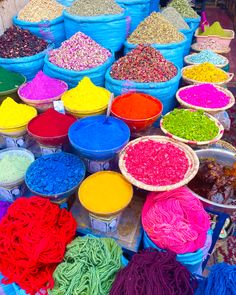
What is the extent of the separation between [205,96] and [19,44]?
1.39m

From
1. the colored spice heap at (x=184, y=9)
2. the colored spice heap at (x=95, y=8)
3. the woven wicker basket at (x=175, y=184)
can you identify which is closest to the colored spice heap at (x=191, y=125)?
the woven wicker basket at (x=175, y=184)

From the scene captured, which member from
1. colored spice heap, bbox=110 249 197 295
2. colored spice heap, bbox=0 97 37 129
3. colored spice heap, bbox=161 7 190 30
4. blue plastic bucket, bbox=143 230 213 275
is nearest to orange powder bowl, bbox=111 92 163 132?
colored spice heap, bbox=0 97 37 129

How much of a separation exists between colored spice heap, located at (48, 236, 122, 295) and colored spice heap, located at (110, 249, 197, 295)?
0.08 meters

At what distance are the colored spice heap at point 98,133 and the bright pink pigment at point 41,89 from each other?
408 millimetres

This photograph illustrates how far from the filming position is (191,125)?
1.71m

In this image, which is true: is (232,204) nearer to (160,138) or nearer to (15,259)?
(160,138)

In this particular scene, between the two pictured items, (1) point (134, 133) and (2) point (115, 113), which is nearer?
(2) point (115, 113)

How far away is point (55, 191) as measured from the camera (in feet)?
4.54

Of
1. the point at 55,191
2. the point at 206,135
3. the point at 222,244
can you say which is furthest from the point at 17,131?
the point at 222,244

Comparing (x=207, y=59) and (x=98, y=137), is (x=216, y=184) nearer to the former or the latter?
(x=98, y=137)

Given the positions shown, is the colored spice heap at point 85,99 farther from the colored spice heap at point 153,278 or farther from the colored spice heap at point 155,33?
the colored spice heap at point 153,278

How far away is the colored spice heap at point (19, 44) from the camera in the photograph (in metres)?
2.10

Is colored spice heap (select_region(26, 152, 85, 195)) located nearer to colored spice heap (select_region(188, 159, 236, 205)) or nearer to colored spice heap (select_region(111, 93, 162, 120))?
colored spice heap (select_region(111, 93, 162, 120))

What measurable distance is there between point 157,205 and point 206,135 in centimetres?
54
